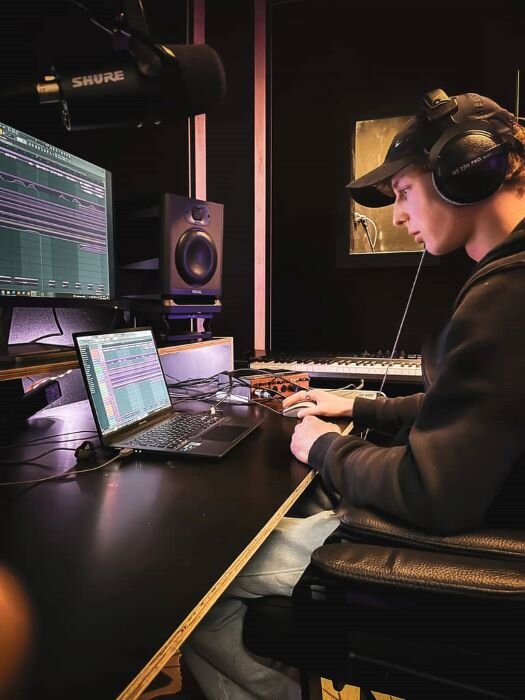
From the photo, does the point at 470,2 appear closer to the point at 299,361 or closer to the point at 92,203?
the point at 299,361

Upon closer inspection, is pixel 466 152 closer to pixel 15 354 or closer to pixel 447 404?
pixel 447 404

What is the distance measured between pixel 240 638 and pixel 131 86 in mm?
1196

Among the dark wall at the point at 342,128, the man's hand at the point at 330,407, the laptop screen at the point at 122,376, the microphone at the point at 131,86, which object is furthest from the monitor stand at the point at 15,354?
Result: the dark wall at the point at 342,128

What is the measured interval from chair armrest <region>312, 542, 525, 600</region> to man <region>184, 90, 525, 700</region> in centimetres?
6

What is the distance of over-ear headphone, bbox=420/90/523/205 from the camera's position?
0.85m

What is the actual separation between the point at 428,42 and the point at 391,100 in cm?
32

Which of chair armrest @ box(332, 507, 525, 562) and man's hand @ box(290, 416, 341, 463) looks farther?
man's hand @ box(290, 416, 341, 463)

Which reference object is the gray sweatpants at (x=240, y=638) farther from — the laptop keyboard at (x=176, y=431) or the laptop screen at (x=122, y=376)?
the laptop screen at (x=122, y=376)

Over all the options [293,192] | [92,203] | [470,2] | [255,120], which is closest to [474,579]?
[92,203]

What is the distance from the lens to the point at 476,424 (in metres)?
0.67

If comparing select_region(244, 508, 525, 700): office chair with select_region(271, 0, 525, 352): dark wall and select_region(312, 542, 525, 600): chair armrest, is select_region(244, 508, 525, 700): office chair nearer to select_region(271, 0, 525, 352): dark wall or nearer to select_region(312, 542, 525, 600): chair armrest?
select_region(312, 542, 525, 600): chair armrest

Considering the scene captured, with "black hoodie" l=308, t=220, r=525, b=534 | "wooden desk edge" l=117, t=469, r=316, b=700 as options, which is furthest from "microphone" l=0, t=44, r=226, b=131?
"wooden desk edge" l=117, t=469, r=316, b=700

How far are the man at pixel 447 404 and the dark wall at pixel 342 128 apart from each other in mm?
1482

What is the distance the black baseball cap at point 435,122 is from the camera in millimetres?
910
